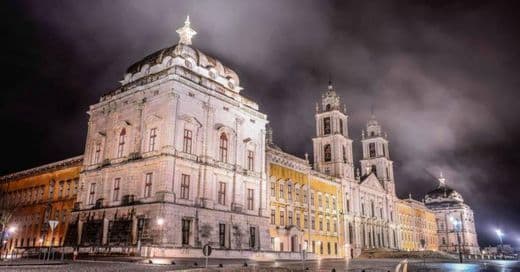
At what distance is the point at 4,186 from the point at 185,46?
4198cm

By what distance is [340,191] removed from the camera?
7050 cm

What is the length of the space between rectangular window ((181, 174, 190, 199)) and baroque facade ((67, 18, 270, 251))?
0.29 feet

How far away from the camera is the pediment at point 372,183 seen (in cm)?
8049

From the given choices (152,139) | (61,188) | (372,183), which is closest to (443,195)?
(372,183)

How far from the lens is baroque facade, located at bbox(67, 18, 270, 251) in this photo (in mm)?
35906

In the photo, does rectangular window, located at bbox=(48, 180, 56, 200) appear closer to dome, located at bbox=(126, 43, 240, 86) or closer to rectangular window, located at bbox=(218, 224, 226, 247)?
dome, located at bbox=(126, 43, 240, 86)

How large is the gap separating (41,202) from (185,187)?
98.0ft

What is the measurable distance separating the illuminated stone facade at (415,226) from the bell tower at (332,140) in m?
28.2

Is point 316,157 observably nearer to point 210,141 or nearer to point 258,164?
point 258,164

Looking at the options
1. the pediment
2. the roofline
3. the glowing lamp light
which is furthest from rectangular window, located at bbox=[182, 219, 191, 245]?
the pediment

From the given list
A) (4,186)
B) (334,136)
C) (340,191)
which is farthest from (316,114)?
(4,186)

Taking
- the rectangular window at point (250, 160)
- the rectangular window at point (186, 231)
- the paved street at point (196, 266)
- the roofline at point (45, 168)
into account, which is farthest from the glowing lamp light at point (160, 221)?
the roofline at point (45, 168)

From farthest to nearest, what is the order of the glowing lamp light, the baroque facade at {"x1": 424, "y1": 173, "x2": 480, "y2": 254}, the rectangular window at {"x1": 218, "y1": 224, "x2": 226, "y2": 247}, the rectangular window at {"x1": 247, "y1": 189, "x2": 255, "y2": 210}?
the baroque facade at {"x1": 424, "y1": 173, "x2": 480, "y2": 254} → the rectangular window at {"x1": 247, "y1": 189, "x2": 255, "y2": 210} → the rectangular window at {"x1": 218, "y1": 224, "x2": 226, "y2": 247} → the glowing lamp light

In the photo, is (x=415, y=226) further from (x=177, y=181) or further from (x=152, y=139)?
(x=152, y=139)
